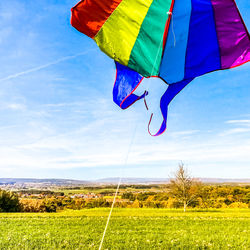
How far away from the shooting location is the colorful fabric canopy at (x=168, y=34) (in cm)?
335

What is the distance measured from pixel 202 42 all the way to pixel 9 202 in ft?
40.7

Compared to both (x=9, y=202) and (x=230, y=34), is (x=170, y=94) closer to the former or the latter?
(x=230, y=34)

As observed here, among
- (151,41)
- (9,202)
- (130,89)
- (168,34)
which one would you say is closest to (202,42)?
(168,34)

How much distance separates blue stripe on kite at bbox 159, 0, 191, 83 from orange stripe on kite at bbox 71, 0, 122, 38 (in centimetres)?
91

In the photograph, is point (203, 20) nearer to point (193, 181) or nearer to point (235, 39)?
point (235, 39)

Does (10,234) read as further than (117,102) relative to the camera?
Yes

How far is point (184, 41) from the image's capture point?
3.80 meters

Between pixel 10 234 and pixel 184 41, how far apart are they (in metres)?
6.06

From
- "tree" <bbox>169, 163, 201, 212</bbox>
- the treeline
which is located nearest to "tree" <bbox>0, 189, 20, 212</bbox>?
the treeline

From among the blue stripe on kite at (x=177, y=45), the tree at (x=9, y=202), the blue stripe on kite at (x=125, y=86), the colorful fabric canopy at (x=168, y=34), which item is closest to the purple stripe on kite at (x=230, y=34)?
the colorful fabric canopy at (x=168, y=34)

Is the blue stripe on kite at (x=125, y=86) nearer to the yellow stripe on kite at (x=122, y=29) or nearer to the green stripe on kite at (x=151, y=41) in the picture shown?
the green stripe on kite at (x=151, y=41)

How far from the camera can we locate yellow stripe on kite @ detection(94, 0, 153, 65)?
11.6 feet

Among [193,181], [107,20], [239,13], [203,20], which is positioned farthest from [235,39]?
[193,181]

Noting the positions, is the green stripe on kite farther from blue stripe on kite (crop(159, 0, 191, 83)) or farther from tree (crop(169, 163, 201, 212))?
tree (crop(169, 163, 201, 212))
